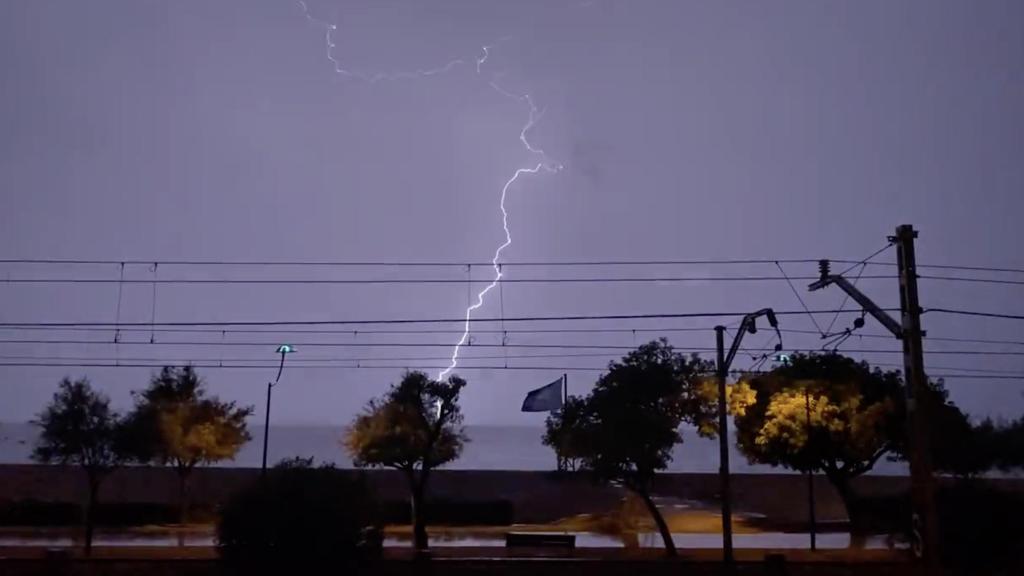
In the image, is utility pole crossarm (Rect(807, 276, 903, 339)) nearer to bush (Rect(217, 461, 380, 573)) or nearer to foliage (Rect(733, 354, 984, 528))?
bush (Rect(217, 461, 380, 573))

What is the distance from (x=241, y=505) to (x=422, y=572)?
4.47 metres

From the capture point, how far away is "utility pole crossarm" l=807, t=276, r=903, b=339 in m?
22.9

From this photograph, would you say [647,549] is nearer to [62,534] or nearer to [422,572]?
[422,572]

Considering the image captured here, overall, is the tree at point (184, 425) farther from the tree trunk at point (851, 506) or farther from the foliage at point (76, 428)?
the tree trunk at point (851, 506)

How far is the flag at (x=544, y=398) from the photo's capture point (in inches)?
1704

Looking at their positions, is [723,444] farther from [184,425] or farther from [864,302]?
[184,425]

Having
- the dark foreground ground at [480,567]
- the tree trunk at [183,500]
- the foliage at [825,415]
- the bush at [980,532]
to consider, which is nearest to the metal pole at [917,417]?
the dark foreground ground at [480,567]

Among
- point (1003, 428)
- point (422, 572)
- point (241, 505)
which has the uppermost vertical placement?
point (1003, 428)

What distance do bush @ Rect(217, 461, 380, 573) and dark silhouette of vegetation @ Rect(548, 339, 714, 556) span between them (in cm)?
1117

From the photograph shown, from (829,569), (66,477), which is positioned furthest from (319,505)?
(66,477)

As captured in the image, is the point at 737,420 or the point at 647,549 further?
the point at 737,420

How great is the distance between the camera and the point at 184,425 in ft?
162

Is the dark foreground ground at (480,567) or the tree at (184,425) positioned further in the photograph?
the tree at (184,425)

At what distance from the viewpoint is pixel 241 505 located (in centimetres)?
2411
